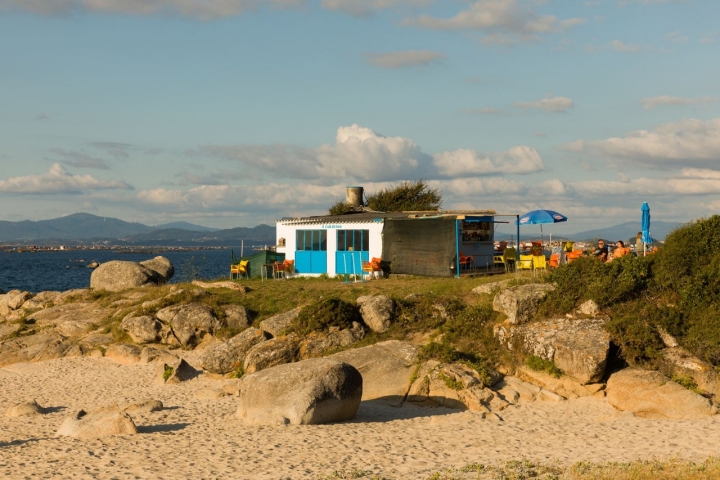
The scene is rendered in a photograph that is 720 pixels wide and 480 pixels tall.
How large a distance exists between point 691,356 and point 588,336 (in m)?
2.41

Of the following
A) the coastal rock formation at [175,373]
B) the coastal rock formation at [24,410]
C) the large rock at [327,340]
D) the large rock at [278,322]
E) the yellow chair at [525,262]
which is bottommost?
the coastal rock formation at [24,410]

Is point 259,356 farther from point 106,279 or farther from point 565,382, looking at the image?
point 106,279

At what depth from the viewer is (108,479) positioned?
12125 mm

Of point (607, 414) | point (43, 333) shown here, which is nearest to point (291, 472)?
point (607, 414)

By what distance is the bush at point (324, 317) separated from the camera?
71.0 ft

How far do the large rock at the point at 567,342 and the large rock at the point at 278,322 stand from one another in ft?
20.3

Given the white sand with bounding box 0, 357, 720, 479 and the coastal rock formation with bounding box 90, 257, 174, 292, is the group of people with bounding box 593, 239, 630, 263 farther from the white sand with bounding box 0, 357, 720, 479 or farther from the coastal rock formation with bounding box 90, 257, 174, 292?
the coastal rock formation with bounding box 90, 257, 174, 292

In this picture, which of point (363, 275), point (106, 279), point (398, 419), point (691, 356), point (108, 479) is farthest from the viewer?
point (106, 279)

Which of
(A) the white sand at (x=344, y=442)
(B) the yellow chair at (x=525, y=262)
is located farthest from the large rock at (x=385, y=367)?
(B) the yellow chair at (x=525, y=262)

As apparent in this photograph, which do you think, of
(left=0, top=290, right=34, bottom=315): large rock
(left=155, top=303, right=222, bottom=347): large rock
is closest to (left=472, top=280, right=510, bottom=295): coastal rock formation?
(left=155, top=303, right=222, bottom=347): large rock

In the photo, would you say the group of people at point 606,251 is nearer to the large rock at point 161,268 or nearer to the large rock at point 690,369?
the large rock at point 690,369

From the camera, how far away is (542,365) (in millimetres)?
18938

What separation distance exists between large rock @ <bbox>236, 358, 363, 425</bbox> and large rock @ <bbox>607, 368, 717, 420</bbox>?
6.26m

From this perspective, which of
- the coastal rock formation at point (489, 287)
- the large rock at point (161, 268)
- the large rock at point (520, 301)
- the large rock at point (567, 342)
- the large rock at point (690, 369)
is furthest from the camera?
the large rock at point (161, 268)
